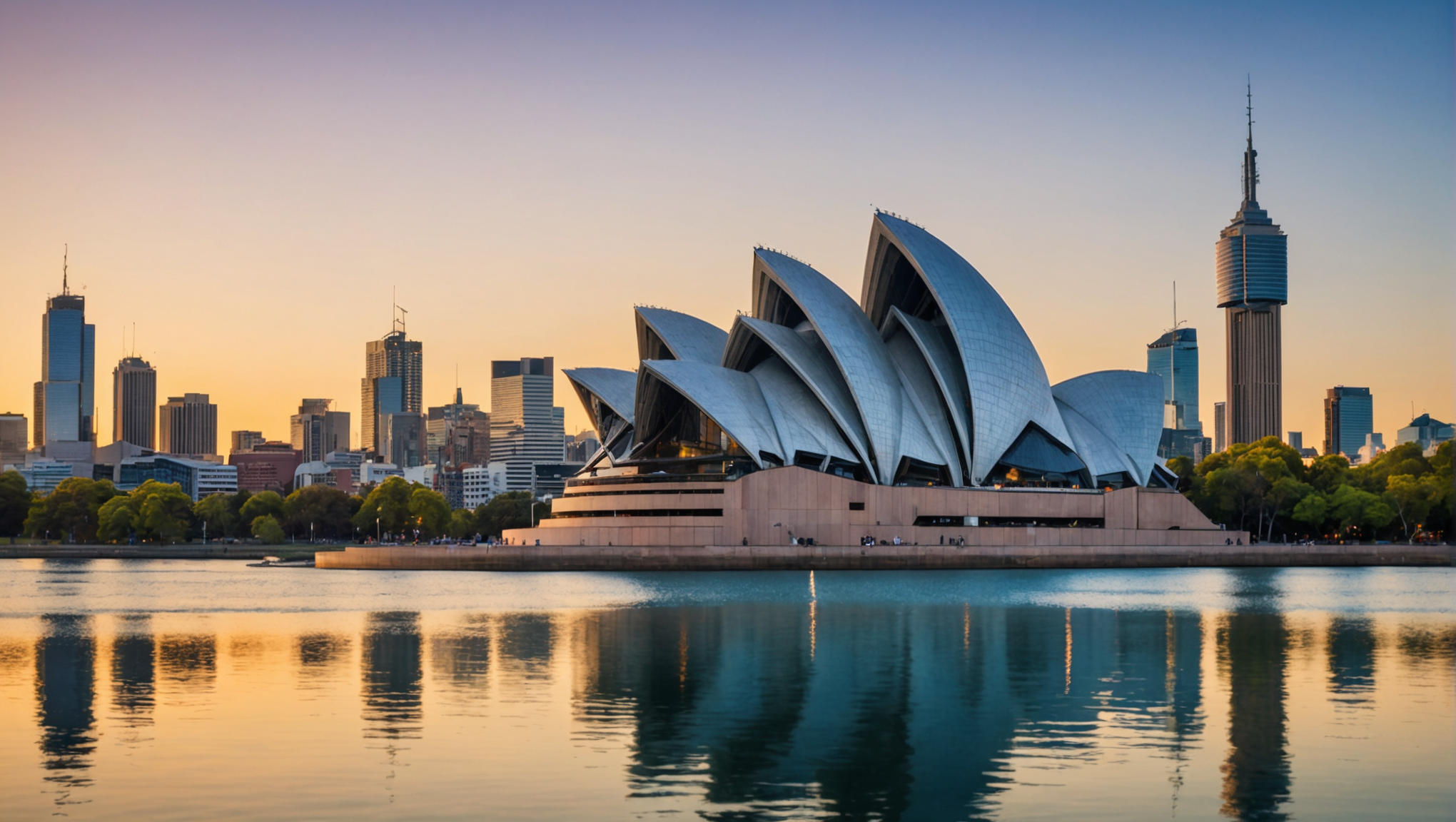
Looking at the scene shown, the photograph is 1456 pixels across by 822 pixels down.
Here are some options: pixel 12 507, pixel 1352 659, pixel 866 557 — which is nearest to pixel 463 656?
pixel 1352 659

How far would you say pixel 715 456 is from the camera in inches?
3135

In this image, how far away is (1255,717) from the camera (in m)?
21.2

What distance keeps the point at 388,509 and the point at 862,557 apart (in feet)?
223

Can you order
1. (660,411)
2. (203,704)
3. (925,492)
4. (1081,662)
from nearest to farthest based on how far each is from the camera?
(203,704), (1081,662), (925,492), (660,411)

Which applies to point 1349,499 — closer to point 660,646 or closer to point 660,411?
point 660,411

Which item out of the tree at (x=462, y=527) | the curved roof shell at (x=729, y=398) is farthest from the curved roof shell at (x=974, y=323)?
the tree at (x=462, y=527)

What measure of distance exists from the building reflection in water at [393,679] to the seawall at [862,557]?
108 ft

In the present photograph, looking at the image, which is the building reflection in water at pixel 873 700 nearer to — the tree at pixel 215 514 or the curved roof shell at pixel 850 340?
the curved roof shell at pixel 850 340

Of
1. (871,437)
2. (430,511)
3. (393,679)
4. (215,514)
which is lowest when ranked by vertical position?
(215,514)

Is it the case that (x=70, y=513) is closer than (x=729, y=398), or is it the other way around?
(x=729, y=398)

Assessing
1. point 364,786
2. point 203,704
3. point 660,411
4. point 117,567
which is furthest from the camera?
point 117,567

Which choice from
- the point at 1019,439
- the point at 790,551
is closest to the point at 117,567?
the point at 790,551

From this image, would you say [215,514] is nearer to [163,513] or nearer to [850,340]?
[163,513]

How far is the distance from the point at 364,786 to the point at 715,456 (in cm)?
6362
